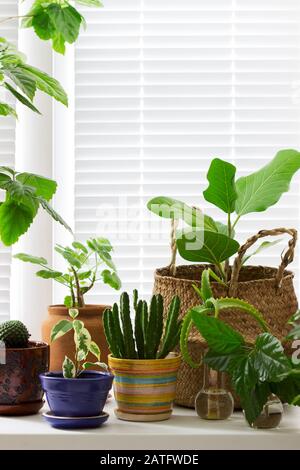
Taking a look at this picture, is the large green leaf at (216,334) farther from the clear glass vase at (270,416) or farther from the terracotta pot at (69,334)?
the terracotta pot at (69,334)

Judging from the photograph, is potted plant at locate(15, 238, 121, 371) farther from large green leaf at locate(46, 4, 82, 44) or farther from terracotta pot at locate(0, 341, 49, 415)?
large green leaf at locate(46, 4, 82, 44)

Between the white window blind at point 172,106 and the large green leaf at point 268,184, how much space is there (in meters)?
0.40

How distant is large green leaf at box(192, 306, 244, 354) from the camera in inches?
50.3

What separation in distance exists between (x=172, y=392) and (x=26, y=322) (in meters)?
0.58

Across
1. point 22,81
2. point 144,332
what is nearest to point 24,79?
point 22,81

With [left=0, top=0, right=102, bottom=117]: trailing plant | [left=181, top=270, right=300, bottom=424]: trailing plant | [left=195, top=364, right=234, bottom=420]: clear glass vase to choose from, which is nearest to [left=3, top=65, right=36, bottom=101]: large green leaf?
[left=0, top=0, right=102, bottom=117]: trailing plant

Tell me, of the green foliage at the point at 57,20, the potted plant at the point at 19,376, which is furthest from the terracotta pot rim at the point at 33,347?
the green foliage at the point at 57,20

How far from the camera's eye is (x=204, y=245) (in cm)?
142

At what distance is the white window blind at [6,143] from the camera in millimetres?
1873

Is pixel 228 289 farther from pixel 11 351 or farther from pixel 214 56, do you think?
pixel 214 56

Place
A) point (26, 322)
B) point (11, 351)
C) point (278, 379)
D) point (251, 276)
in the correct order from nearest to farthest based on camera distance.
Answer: point (278, 379), point (11, 351), point (251, 276), point (26, 322)

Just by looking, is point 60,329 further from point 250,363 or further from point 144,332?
point 250,363
